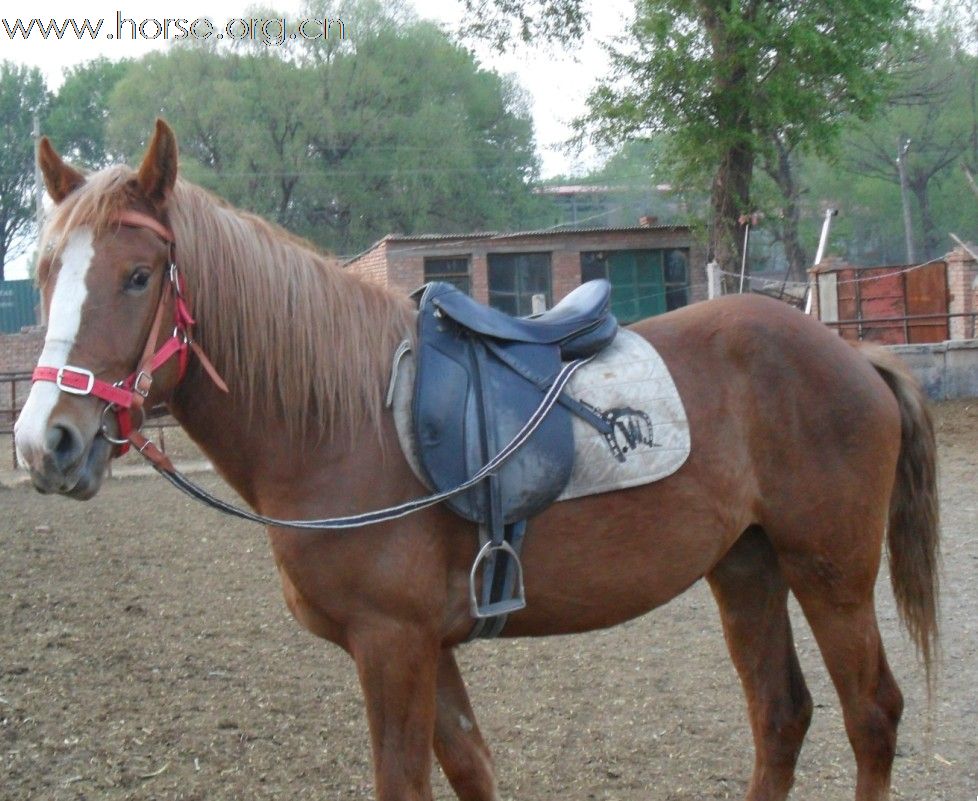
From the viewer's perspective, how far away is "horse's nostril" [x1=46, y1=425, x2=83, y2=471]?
205 centimetres

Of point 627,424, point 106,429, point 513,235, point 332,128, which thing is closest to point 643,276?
point 513,235

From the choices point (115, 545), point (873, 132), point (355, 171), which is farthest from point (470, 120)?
point (115, 545)

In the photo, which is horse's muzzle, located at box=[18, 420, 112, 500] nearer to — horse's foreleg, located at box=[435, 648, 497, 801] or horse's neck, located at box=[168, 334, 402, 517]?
horse's neck, located at box=[168, 334, 402, 517]

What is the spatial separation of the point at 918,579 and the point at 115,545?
6119 millimetres

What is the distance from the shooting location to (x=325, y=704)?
4.23m

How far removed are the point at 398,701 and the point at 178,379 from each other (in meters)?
0.92

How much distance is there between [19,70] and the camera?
1590 inches

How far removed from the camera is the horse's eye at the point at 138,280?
2.21 metres

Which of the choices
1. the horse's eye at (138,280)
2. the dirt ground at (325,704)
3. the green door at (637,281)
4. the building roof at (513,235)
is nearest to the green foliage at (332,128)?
the building roof at (513,235)

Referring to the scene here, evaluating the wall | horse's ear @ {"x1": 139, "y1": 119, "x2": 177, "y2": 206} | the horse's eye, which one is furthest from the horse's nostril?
the wall

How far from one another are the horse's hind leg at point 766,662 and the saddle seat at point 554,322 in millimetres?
914

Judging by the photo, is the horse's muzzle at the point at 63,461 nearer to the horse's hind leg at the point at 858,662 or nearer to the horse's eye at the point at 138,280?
the horse's eye at the point at 138,280

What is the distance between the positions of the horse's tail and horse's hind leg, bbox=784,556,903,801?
34 cm

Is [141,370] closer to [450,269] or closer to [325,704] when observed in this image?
[325,704]
